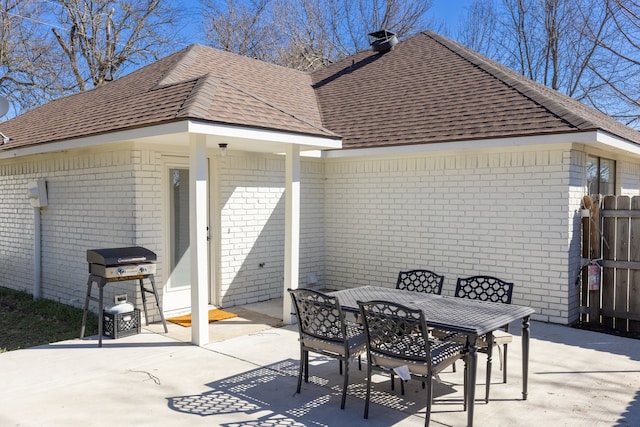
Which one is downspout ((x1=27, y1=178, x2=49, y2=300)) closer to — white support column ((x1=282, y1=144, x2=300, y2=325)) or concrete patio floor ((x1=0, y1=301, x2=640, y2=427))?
concrete patio floor ((x1=0, y1=301, x2=640, y2=427))

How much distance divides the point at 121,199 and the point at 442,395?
5006 millimetres

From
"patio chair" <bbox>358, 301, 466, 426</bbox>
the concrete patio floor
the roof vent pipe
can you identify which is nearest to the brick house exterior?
the roof vent pipe

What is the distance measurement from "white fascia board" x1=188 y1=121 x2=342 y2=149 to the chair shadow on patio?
263cm

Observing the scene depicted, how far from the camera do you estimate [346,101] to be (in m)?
10.7

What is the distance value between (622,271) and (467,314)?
389 cm

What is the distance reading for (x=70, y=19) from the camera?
66.9ft

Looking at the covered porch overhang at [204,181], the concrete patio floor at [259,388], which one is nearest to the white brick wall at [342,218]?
the covered porch overhang at [204,181]

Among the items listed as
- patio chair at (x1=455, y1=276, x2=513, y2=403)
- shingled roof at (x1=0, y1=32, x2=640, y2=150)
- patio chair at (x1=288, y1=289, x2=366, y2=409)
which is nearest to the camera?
patio chair at (x1=288, y1=289, x2=366, y2=409)

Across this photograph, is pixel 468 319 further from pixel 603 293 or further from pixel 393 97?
pixel 393 97

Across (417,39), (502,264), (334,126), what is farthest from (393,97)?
(502,264)

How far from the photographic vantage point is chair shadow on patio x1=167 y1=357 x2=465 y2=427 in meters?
4.22

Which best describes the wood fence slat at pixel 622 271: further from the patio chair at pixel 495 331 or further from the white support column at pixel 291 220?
the white support column at pixel 291 220

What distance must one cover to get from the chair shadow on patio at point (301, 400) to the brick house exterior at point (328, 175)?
2.44 m

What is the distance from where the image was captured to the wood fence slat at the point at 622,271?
277 inches
